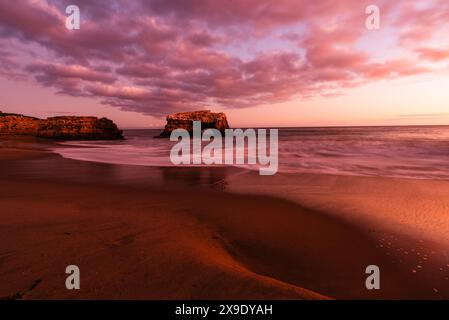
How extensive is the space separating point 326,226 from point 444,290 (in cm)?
222

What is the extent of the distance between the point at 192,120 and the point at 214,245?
242 ft

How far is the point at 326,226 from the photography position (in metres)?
5.26

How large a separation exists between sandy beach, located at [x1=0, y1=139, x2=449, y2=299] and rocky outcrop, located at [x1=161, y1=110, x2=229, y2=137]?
6975 cm

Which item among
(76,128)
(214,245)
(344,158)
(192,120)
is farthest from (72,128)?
(214,245)

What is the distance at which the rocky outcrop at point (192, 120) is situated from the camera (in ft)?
251

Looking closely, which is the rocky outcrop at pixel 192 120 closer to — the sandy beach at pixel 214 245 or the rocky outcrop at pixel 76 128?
the rocky outcrop at pixel 76 128

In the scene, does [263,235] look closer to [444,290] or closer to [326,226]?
[326,226]

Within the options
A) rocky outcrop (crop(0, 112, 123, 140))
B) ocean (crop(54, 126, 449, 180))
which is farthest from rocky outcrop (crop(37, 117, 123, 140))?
ocean (crop(54, 126, 449, 180))

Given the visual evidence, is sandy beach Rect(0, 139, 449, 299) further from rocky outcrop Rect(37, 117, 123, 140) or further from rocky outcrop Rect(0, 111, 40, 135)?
rocky outcrop Rect(0, 111, 40, 135)

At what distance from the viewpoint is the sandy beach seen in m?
2.74

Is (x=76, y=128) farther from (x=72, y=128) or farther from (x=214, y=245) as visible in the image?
(x=214, y=245)

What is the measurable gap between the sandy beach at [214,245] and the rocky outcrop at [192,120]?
69.7 m
